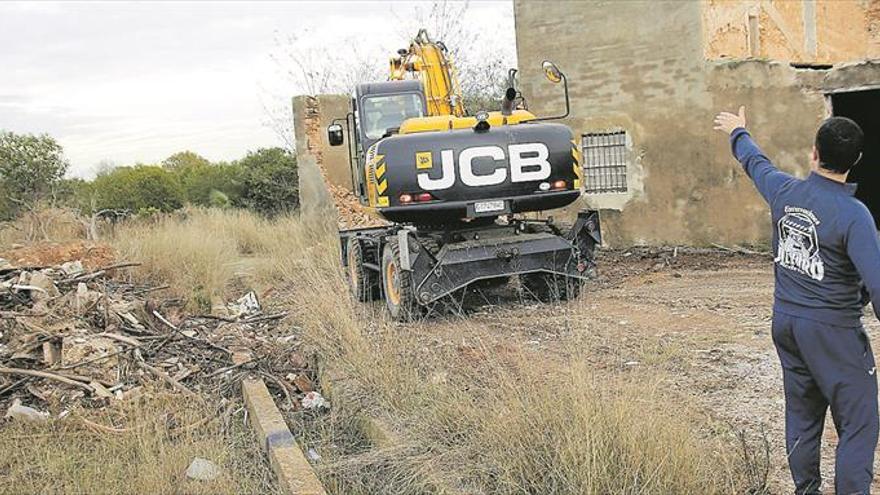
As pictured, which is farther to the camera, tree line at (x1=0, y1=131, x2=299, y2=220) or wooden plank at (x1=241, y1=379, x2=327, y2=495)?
tree line at (x1=0, y1=131, x2=299, y2=220)

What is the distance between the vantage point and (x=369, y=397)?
6027 millimetres

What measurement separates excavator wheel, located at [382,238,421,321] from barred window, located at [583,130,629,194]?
5.20 m

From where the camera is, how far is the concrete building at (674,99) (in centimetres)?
1188

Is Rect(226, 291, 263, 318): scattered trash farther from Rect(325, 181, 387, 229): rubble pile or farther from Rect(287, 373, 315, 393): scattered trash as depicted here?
Rect(325, 181, 387, 229): rubble pile

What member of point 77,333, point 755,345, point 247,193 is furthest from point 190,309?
point 247,193

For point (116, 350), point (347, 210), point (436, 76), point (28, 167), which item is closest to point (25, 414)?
point (116, 350)

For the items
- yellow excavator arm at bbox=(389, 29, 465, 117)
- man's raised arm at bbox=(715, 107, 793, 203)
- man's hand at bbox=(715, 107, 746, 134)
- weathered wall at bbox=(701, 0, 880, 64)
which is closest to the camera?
man's raised arm at bbox=(715, 107, 793, 203)

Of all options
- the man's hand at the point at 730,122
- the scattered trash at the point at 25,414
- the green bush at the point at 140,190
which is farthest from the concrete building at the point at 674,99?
the green bush at the point at 140,190

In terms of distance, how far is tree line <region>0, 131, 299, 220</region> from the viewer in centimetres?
2155

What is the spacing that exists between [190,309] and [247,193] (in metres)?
14.2

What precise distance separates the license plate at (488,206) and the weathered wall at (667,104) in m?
5.04

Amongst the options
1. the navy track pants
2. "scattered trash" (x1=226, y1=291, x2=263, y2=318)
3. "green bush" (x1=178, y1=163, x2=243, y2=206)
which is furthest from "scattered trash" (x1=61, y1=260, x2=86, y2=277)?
"green bush" (x1=178, y1=163, x2=243, y2=206)

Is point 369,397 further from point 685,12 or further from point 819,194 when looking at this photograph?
point 685,12

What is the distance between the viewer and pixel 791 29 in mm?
15602
